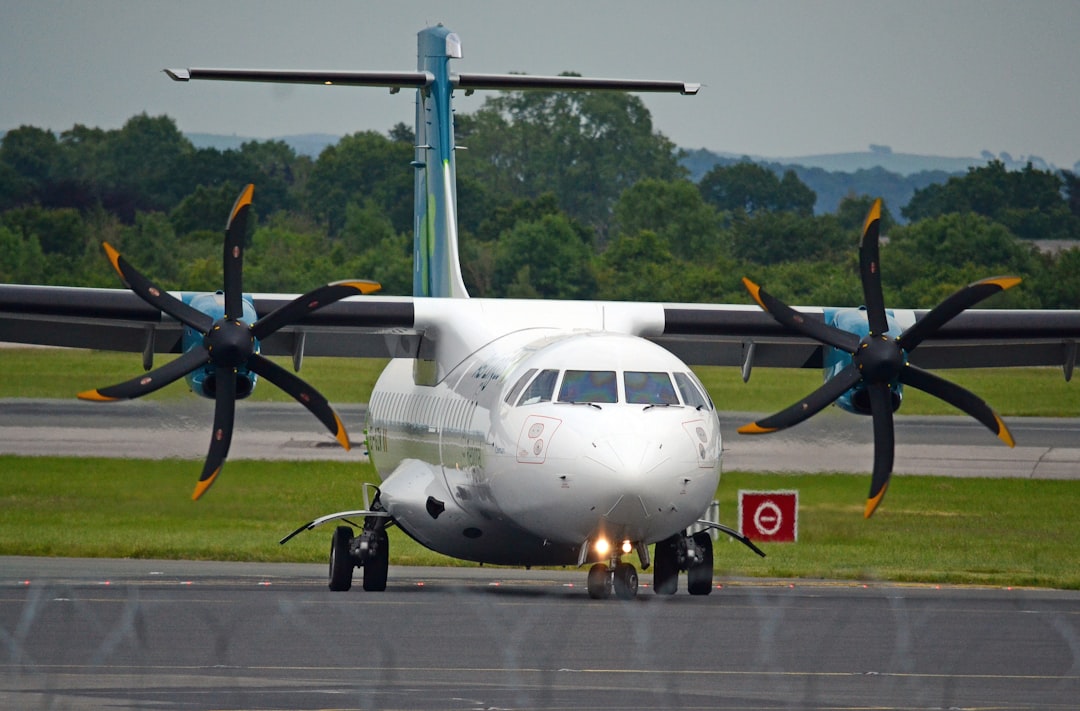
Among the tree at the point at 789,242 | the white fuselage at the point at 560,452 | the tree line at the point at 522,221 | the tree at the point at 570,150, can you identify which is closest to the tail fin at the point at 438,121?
the white fuselage at the point at 560,452

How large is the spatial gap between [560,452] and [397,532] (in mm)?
17645

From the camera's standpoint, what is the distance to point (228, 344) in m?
20.5

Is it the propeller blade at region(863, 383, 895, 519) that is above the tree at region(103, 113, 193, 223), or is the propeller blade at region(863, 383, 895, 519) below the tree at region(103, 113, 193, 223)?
below

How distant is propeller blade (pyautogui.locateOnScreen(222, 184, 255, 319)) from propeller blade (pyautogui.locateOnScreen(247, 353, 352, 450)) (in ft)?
1.87

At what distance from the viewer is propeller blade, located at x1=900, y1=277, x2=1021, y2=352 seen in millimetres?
20281

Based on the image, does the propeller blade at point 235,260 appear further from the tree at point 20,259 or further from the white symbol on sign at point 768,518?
the tree at point 20,259

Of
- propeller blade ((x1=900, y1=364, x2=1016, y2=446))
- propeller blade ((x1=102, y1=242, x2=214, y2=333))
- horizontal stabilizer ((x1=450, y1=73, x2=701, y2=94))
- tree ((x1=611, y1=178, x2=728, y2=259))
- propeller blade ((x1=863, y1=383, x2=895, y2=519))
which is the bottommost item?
propeller blade ((x1=863, y1=383, x2=895, y2=519))

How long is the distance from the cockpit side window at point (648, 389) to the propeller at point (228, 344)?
10.9 feet

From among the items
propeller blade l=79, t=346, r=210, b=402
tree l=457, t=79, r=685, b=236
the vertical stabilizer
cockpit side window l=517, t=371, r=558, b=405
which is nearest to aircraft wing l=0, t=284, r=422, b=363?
propeller blade l=79, t=346, r=210, b=402

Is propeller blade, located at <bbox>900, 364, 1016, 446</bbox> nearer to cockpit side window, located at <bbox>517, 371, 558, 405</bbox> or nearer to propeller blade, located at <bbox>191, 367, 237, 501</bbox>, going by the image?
cockpit side window, located at <bbox>517, 371, 558, 405</bbox>

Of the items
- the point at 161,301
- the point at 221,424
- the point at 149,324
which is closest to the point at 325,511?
the point at 149,324

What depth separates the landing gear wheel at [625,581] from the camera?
19797 mm

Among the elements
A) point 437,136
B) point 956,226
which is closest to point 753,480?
point 437,136

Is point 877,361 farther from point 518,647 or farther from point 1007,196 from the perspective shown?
point 1007,196
